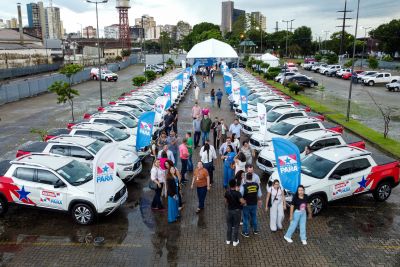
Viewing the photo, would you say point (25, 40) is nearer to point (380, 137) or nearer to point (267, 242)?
point (380, 137)

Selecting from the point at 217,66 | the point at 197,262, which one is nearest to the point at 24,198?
the point at 197,262

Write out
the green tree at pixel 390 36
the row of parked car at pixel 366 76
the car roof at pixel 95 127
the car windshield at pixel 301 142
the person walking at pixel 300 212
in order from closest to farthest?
1. the person walking at pixel 300 212
2. the car windshield at pixel 301 142
3. the car roof at pixel 95 127
4. the row of parked car at pixel 366 76
5. the green tree at pixel 390 36

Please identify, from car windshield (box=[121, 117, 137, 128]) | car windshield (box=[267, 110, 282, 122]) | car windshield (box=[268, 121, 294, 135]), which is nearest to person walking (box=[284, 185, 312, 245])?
car windshield (box=[268, 121, 294, 135])

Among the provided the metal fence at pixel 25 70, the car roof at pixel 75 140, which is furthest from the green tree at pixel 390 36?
the car roof at pixel 75 140

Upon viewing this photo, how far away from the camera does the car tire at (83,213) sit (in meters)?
10.3

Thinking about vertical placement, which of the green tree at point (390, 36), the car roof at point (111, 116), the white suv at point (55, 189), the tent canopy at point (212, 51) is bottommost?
the white suv at point (55, 189)

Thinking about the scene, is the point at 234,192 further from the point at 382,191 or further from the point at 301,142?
the point at 301,142

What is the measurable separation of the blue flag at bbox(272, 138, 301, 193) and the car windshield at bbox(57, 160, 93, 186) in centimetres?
552

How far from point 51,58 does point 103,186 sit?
72.6 meters

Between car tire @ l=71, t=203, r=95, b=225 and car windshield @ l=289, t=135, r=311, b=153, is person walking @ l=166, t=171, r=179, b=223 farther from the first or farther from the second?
car windshield @ l=289, t=135, r=311, b=153

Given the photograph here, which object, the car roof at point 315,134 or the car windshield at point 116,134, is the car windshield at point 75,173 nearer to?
the car windshield at point 116,134

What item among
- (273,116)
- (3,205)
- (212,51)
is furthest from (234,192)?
(212,51)

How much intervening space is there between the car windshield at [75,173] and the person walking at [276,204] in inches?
207

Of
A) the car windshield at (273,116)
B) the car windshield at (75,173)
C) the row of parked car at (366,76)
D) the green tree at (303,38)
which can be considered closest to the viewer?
the car windshield at (75,173)
